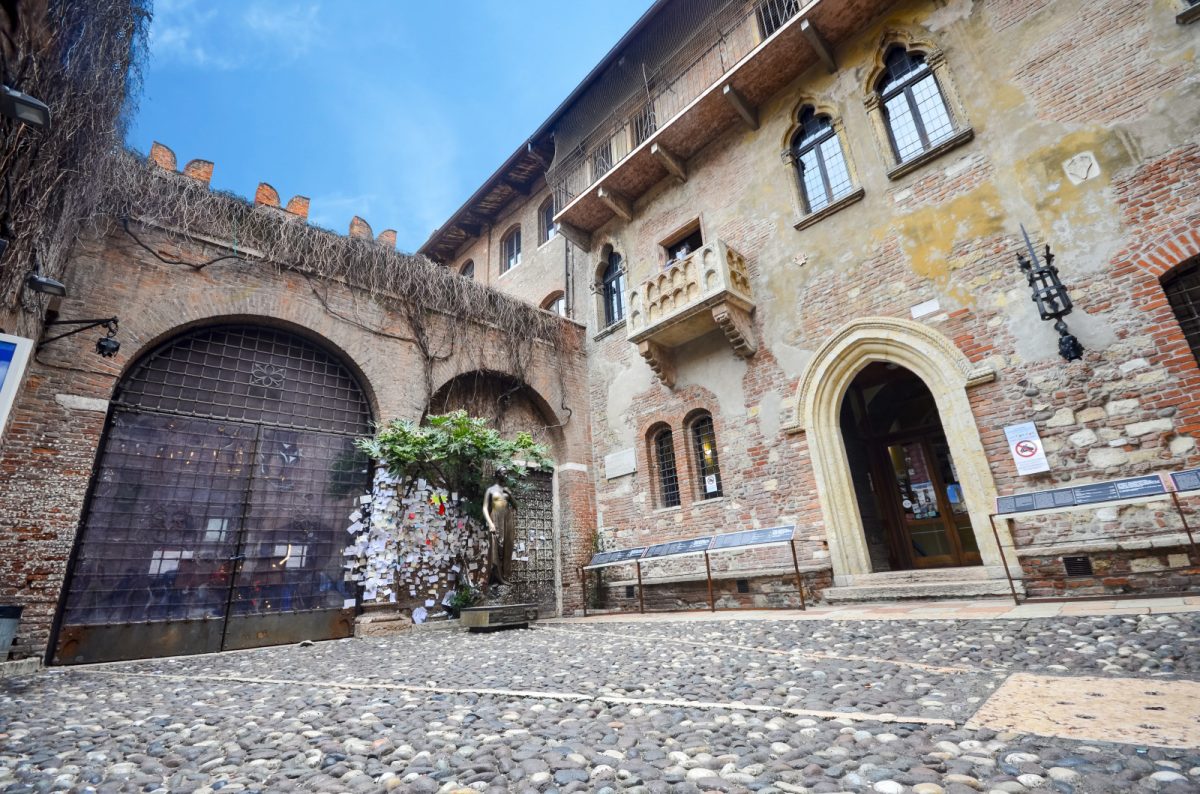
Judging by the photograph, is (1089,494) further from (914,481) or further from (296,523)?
(296,523)

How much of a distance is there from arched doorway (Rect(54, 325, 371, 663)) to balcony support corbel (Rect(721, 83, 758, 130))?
880 cm

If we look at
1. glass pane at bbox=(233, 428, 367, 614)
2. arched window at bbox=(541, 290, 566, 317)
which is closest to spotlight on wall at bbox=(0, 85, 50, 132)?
glass pane at bbox=(233, 428, 367, 614)

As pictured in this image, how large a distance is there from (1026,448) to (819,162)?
6001 mm

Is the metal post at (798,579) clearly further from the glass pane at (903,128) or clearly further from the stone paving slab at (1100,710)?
the glass pane at (903,128)

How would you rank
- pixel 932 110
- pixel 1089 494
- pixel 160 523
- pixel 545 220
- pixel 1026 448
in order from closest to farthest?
1. pixel 1089 494
2. pixel 1026 448
3. pixel 160 523
4. pixel 932 110
5. pixel 545 220

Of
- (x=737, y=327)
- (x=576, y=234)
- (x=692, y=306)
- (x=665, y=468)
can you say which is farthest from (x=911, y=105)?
(x=665, y=468)

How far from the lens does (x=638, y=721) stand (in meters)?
2.56

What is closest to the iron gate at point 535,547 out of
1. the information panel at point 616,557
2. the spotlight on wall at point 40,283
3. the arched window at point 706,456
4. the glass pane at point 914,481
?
the information panel at point 616,557

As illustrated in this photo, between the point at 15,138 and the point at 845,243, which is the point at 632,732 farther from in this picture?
the point at 845,243

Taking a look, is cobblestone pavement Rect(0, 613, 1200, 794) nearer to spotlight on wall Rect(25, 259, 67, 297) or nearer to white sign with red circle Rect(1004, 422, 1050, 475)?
white sign with red circle Rect(1004, 422, 1050, 475)

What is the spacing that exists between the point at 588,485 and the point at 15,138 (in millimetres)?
9616

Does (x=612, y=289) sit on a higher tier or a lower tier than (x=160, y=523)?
higher

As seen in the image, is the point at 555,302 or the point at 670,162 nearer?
the point at 670,162

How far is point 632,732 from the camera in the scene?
7.88 ft
